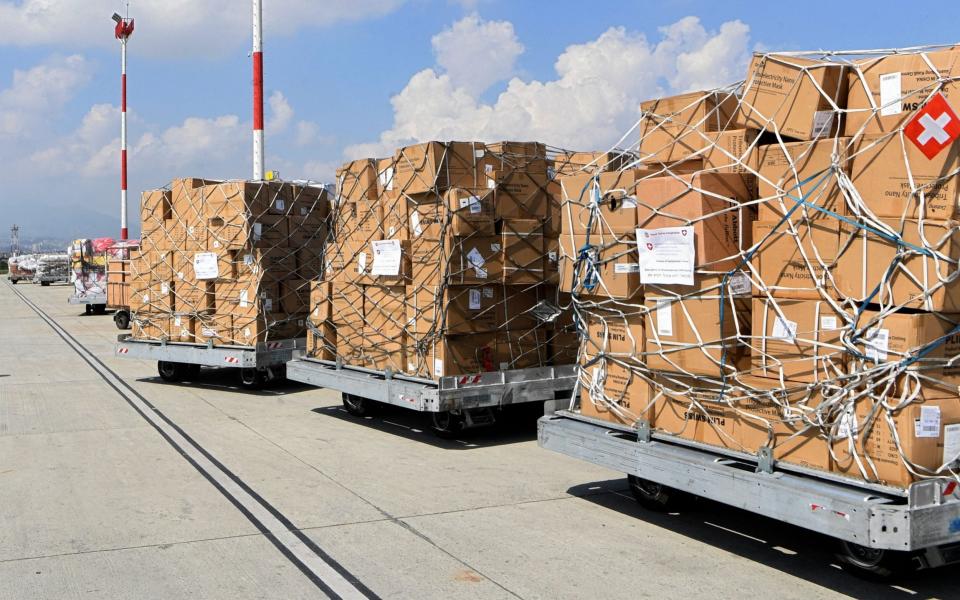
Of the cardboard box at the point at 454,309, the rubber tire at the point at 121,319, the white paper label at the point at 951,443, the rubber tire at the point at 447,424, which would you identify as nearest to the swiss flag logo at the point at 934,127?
the white paper label at the point at 951,443

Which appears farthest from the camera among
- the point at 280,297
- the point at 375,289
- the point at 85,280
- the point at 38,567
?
the point at 85,280

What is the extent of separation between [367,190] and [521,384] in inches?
120

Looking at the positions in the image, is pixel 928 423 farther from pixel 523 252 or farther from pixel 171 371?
pixel 171 371

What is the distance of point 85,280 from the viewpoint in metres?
32.5

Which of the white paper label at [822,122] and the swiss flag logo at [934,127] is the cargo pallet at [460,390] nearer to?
the white paper label at [822,122]

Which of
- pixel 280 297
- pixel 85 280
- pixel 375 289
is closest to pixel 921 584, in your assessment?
pixel 375 289

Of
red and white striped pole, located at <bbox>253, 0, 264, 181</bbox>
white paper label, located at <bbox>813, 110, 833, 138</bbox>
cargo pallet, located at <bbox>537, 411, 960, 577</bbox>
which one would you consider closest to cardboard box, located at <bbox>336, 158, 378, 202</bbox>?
cargo pallet, located at <bbox>537, 411, 960, 577</bbox>

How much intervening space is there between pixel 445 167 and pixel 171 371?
7337mm

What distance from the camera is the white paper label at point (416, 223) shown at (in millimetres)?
9695

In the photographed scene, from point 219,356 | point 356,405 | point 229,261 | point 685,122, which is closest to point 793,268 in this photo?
point 685,122

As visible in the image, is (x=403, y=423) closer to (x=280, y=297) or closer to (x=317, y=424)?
(x=317, y=424)

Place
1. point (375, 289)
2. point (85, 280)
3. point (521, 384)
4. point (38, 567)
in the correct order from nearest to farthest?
point (38, 567), point (521, 384), point (375, 289), point (85, 280)

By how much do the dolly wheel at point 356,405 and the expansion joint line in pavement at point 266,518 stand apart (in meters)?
2.07

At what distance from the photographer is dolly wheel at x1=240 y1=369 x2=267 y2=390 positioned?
1357 centimetres
